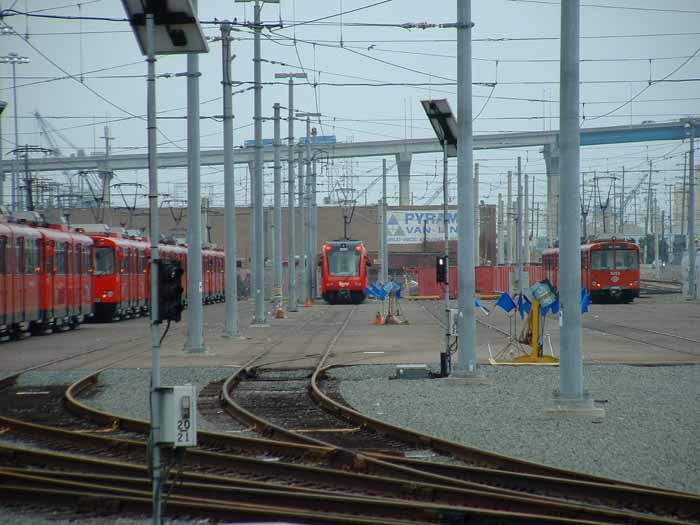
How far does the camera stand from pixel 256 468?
12180 mm

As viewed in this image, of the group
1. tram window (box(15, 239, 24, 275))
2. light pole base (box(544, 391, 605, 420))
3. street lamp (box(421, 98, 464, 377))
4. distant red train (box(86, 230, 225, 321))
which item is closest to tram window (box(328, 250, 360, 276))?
distant red train (box(86, 230, 225, 321))

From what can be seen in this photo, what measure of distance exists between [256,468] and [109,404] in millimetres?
6699

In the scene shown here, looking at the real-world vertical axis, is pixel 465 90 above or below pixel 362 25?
below

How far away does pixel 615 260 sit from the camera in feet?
194

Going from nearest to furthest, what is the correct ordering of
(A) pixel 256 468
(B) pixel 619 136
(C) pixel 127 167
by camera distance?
(A) pixel 256 468, (B) pixel 619 136, (C) pixel 127 167

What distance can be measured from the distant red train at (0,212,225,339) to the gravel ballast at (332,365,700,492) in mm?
5734

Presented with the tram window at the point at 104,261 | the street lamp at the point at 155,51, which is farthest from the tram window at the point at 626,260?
the street lamp at the point at 155,51

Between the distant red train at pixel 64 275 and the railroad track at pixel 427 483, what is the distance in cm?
960

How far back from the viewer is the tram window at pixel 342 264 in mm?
65312

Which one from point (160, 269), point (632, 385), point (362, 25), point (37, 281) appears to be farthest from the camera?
point (37, 281)

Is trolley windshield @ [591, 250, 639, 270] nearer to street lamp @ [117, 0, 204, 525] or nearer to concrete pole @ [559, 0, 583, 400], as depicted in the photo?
concrete pole @ [559, 0, 583, 400]

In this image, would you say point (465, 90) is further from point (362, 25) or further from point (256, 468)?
point (256, 468)

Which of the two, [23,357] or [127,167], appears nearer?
[23,357]

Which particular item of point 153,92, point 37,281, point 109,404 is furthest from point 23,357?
point 153,92
